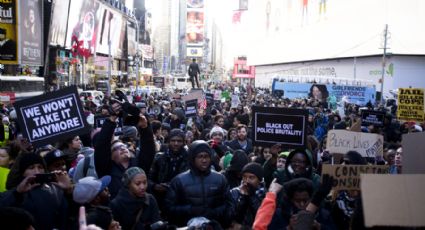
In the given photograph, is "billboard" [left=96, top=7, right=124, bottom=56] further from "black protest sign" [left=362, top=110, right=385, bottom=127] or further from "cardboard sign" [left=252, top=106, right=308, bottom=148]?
"cardboard sign" [left=252, top=106, right=308, bottom=148]

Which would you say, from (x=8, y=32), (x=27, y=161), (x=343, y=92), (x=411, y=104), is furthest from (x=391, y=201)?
(x=8, y=32)

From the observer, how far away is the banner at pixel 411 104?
1402 centimetres

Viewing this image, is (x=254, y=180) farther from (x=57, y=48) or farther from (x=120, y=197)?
(x=57, y=48)

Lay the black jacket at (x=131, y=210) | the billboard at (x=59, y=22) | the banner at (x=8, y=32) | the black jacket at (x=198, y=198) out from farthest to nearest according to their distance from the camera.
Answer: the billboard at (x=59, y=22) → the banner at (x=8, y=32) → the black jacket at (x=198, y=198) → the black jacket at (x=131, y=210)

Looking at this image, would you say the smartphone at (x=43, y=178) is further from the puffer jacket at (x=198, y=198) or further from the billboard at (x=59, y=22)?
the billboard at (x=59, y=22)

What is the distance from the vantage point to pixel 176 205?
17.6 ft

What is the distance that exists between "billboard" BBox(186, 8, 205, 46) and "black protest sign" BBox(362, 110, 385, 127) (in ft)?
498

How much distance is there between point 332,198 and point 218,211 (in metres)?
1.20

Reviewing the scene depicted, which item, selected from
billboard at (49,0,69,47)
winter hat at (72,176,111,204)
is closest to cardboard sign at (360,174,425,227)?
winter hat at (72,176,111,204)

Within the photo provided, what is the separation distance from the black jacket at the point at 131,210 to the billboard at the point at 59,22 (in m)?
37.0

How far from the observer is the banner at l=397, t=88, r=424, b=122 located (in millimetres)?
14023

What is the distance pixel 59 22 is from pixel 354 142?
36.2 metres

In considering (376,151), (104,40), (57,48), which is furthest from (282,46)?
(376,151)

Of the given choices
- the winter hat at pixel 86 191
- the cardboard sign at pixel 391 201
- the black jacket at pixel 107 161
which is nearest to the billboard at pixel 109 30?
the black jacket at pixel 107 161
